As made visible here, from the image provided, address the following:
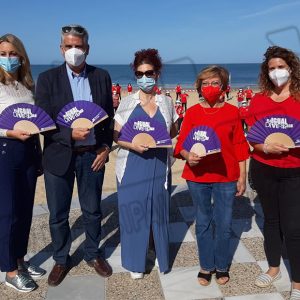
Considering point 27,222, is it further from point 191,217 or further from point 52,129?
point 191,217

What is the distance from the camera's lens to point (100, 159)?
3334mm

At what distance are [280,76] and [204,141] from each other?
792 mm

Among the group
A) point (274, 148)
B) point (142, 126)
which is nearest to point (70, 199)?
point (142, 126)

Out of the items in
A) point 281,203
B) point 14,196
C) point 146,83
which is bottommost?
point 281,203

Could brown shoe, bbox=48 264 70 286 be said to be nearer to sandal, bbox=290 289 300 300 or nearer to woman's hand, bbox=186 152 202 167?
woman's hand, bbox=186 152 202 167

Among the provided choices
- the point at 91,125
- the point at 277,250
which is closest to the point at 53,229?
the point at 91,125

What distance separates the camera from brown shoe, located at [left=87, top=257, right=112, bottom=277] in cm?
352

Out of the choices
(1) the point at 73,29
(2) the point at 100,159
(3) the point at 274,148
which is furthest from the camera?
(2) the point at 100,159

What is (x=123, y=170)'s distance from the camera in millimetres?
3389

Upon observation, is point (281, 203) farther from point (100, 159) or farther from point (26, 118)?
point (26, 118)

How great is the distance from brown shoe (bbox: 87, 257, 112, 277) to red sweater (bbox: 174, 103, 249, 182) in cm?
121

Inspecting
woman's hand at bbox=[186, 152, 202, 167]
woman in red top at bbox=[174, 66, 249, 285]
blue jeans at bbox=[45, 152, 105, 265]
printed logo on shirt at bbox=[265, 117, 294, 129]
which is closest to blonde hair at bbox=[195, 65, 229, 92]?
woman in red top at bbox=[174, 66, 249, 285]

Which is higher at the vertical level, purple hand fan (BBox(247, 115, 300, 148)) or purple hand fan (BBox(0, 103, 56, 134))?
purple hand fan (BBox(0, 103, 56, 134))

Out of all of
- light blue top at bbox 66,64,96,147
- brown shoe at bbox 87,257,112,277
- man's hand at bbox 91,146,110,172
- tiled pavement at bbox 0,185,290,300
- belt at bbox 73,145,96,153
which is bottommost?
tiled pavement at bbox 0,185,290,300
